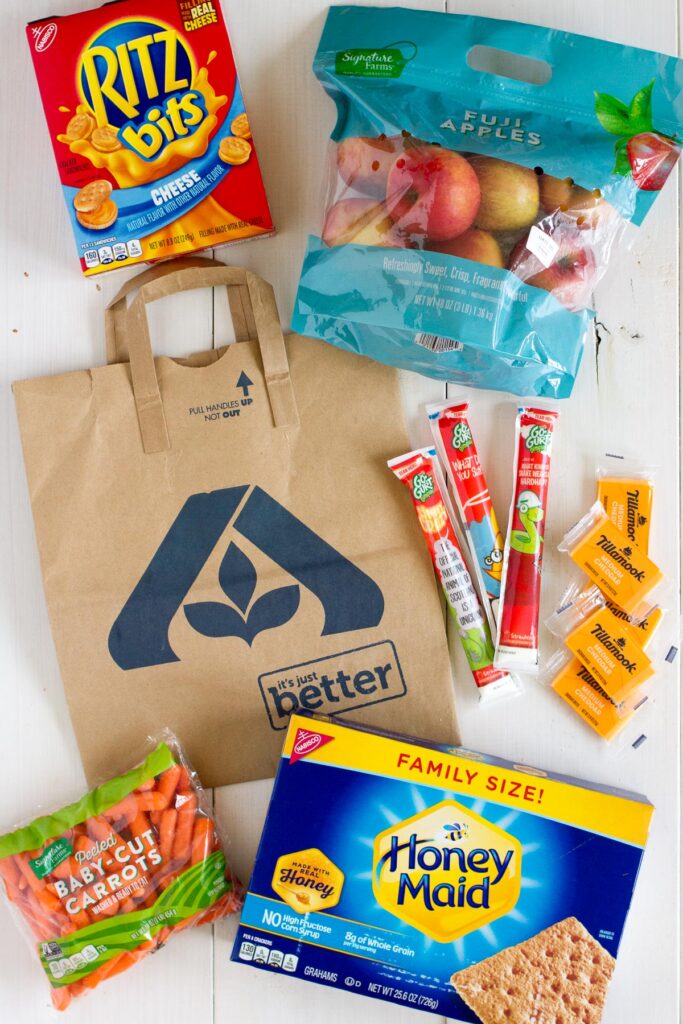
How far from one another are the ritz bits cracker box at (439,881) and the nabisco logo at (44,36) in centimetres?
73

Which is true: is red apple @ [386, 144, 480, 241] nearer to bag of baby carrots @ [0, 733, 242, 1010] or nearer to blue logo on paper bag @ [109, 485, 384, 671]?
blue logo on paper bag @ [109, 485, 384, 671]

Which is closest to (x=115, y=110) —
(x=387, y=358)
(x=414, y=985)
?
(x=387, y=358)

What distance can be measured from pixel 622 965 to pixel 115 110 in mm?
1005

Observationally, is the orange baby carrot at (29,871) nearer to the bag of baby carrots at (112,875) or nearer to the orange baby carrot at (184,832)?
the bag of baby carrots at (112,875)

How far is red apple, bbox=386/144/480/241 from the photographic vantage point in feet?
2.53

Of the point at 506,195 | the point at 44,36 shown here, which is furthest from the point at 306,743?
the point at 44,36

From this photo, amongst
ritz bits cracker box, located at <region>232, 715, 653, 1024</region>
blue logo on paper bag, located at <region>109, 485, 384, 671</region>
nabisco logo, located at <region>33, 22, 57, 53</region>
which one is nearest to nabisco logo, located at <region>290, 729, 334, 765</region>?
ritz bits cracker box, located at <region>232, 715, 653, 1024</region>

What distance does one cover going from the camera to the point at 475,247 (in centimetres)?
77

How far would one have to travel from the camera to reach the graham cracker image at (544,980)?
793 millimetres

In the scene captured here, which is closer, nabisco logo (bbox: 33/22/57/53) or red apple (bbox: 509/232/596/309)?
red apple (bbox: 509/232/596/309)

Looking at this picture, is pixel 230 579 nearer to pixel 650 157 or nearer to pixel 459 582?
pixel 459 582

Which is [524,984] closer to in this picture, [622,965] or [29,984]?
[622,965]

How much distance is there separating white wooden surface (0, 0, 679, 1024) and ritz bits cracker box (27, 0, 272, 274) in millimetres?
65

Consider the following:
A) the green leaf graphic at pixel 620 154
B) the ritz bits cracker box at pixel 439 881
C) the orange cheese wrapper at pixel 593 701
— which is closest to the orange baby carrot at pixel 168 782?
the ritz bits cracker box at pixel 439 881
